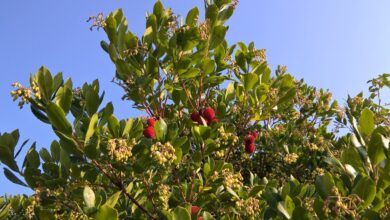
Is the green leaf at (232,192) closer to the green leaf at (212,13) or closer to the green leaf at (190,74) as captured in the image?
the green leaf at (190,74)

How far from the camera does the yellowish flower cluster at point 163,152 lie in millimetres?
3451

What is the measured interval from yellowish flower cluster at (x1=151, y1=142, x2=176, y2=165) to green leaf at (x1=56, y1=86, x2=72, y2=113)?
72 cm

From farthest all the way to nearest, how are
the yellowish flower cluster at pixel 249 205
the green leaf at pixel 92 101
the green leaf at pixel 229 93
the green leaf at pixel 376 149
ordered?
the green leaf at pixel 229 93, the yellowish flower cluster at pixel 249 205, the green leaf at pixel 92 101, the green leaf at pixel 376 149

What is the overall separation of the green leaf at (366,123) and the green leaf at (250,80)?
1628 mm

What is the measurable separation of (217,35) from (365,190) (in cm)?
230

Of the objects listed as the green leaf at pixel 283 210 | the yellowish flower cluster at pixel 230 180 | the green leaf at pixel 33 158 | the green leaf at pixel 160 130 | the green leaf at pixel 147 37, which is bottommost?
the green leaf at pixel 283 210

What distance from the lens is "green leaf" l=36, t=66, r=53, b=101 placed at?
135 inches

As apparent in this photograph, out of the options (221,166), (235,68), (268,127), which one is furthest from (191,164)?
(268,127)

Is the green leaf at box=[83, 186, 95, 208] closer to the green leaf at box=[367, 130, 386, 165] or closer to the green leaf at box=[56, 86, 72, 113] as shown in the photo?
the green leaf at box=[56, 86, 72, 113]

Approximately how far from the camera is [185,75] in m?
4.41

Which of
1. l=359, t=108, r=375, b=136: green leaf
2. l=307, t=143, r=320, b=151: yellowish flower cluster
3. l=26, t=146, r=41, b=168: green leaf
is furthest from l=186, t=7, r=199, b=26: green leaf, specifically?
l=307, t=143, r=320, b=151: yellowish flower cluster

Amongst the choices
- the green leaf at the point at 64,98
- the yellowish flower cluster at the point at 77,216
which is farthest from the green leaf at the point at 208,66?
the yellowish flower cluster at the point at 77,216

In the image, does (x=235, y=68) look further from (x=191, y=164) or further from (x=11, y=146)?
(x=11, y=146)

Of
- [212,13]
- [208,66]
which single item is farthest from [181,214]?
[212,13]
